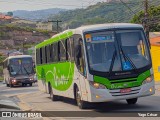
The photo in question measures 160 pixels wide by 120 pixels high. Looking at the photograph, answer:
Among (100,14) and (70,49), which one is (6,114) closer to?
(70,49)

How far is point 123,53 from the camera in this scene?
16.8m

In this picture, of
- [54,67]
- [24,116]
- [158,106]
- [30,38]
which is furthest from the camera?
[30,38]

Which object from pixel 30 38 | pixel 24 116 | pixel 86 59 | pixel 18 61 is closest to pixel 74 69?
pixel 86 59

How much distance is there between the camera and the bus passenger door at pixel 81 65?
1722 cm

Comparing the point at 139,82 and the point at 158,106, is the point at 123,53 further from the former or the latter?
the point at 158,106

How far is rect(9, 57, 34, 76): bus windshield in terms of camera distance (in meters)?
47.0

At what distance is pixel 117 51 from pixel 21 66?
102 ft

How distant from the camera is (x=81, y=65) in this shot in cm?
1750

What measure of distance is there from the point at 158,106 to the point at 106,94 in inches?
93.5

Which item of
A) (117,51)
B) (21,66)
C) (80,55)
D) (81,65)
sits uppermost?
(117,51)

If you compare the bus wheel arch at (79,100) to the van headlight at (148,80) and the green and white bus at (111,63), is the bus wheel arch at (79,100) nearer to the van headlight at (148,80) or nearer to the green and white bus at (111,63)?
the green and white bus at (111,63)

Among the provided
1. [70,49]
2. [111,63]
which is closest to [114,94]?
[111,63]

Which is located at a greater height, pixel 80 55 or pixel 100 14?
pixel 100 14

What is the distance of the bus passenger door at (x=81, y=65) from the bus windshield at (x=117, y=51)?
1.35 feet
